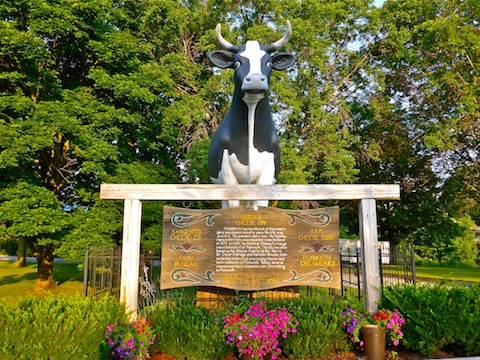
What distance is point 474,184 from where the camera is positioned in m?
17.7

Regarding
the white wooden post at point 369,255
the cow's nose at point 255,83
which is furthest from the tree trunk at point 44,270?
the white wooden post at point 369,255

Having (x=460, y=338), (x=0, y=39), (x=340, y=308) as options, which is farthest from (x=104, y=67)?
(x=460, y=338)

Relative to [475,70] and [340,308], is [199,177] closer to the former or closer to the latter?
→ [340,308]

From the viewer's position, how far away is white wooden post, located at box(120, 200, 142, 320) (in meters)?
5.35

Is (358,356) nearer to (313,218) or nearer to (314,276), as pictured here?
(314,276)

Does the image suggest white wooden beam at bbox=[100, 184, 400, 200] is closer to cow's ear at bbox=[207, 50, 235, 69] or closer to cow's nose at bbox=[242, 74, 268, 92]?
cow's nose at bbox=[242, 74, 268, 92]

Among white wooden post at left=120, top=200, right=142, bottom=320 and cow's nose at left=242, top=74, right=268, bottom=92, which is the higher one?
cow's nose at left=242, top=74, right=268, bottom=92

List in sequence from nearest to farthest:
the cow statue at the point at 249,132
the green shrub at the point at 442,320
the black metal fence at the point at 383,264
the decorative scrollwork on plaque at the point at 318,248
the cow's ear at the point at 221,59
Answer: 1. the green shrub at the point at 442,320
2. the decorative scrollwork on plaque at the point at 318,248
3. the cow statue at the point at 249,132
4. the cow's ear at the point at 221,59
5. the black metal fence at the point at 383,264

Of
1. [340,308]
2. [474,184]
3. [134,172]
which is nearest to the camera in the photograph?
[340,308]

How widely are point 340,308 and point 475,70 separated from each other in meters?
12.7

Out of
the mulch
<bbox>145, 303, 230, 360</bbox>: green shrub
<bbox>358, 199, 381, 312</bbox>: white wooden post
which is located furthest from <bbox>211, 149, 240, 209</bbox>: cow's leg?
the mulch

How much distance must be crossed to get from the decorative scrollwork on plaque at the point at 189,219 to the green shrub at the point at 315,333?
1.52 metres

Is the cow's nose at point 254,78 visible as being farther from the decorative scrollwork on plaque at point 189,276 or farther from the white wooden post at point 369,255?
the decorative scrollwork on plaque at point 189,276

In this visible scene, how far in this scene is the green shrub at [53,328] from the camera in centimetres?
348
